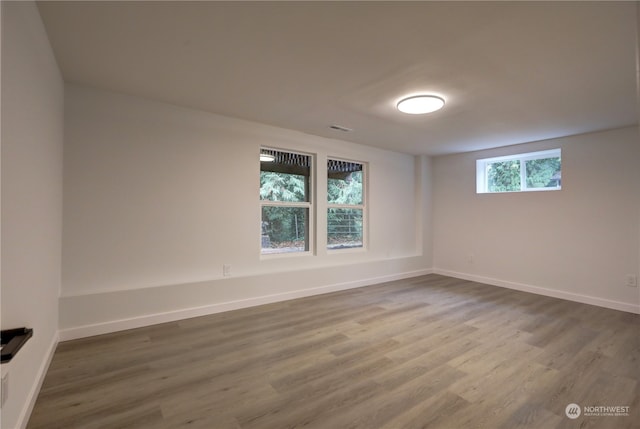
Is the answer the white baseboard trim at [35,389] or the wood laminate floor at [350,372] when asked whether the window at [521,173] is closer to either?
the wood laminate floor at [350,372]

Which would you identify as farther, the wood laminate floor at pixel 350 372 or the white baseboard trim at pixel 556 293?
the white baseboard trim at pixel 556 293

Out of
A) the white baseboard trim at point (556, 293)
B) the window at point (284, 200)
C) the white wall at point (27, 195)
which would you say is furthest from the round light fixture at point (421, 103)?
the white baseboard trim at point (556, 293)

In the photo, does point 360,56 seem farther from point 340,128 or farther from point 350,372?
point 350,372

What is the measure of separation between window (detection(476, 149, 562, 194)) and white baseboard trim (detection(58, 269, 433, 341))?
8.84 feet

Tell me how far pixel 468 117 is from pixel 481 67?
123cm

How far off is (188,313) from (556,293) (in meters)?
4.92

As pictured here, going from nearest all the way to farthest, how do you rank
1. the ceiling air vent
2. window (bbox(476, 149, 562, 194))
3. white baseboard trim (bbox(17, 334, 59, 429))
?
white baseboard trim (bbox(17, 334, 59, 429)), the ceiling air vent, window (bbox(476, 149, 562, 194))

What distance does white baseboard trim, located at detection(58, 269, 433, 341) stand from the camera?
8.98 ft

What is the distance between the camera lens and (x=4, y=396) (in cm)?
133

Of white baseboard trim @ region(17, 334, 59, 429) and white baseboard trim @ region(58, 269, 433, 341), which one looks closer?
white baseboard trim @ region(17, 334, 59, 429)

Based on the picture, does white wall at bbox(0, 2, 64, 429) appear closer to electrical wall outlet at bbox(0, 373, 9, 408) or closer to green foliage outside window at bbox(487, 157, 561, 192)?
electrical wall outlet at bbox(0, 373, 9, 408)

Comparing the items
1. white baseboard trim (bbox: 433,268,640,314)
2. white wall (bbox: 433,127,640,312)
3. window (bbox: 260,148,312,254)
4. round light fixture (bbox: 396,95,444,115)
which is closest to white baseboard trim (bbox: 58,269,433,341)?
A: window (bbox: 260,148,312,254)

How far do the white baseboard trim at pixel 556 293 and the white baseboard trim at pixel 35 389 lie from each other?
5.56 meters

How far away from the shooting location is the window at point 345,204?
15.5ft
